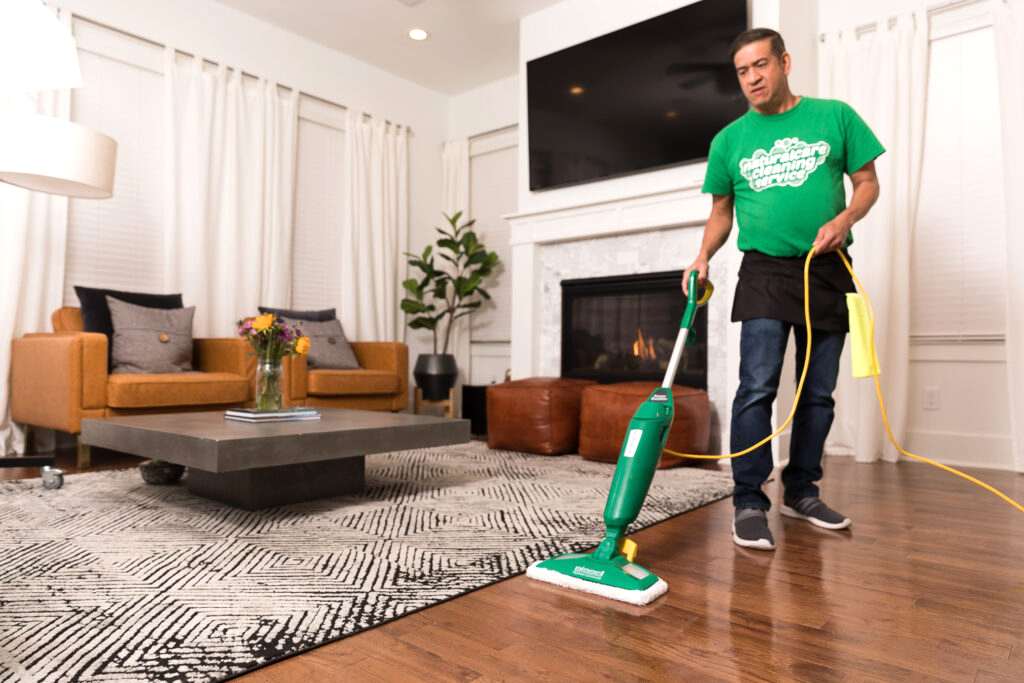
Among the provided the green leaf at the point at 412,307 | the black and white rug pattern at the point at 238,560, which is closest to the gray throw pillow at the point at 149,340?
the black and white rug pattern at the point at 238,560

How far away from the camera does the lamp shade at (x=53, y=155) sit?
8.63ft

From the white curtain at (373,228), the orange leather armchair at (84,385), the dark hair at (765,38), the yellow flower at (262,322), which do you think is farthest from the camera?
the white curtain at (373,228)

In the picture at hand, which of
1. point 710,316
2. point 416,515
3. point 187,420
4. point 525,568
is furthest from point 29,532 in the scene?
point 710,316

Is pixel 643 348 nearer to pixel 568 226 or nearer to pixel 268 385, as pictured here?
pixel 568 226

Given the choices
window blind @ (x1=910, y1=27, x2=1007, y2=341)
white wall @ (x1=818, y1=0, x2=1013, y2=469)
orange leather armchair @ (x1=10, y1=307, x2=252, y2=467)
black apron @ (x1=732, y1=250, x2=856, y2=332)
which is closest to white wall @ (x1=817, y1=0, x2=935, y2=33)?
white wall @ (x1=818, y1=0, x2=1013, y2=469)

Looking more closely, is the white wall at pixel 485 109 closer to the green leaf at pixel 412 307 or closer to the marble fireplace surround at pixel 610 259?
the marble fireplace surround at pixel 610 259

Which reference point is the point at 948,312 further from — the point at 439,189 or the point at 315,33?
the point at 315,33

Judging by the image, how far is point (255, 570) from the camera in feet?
4.88

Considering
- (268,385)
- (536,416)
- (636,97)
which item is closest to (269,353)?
(268,385)

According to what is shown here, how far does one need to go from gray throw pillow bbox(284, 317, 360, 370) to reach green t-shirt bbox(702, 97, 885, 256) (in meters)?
2.88

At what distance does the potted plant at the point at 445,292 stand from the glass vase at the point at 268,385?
2.47 meters

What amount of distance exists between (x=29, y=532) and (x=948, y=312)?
12.7 feet

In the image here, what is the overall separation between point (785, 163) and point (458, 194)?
162 inches

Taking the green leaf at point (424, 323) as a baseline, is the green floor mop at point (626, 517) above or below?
below
